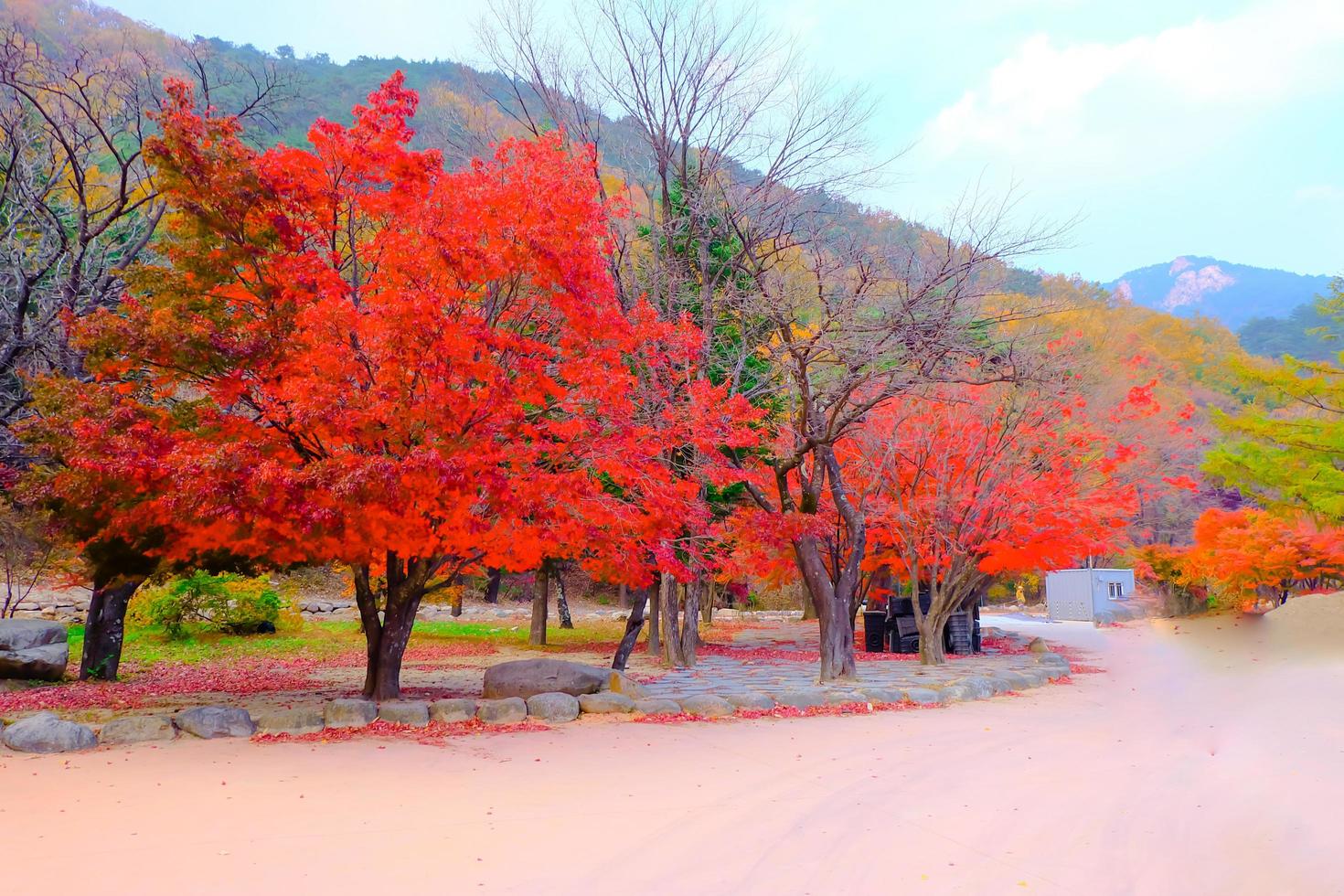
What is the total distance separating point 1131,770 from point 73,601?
76.2 feet

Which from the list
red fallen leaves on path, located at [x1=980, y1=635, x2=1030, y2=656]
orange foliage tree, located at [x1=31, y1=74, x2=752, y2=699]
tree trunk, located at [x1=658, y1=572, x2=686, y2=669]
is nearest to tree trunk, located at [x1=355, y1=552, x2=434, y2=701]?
orange foliage tree, located at [x1=31, y1=74, x2=752, y2=699]

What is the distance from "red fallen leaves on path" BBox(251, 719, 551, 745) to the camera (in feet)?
25.6

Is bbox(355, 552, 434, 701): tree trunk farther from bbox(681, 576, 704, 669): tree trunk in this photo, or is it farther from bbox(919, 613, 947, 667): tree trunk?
bbox(919, 613, 947, 667): tree trunk

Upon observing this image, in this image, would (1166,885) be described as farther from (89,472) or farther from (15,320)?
(15,320)

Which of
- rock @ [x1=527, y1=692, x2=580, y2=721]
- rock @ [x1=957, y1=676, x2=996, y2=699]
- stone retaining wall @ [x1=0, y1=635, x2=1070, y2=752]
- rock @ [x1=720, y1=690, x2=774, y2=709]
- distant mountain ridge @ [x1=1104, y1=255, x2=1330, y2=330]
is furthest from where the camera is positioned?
distant mountain ridge @ [x1=1104, y1=255, x2=1330, y2=330]

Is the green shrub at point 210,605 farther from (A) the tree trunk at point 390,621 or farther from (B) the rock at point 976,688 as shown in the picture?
(B) the rock at point 976,688

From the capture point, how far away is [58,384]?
786 centimetres

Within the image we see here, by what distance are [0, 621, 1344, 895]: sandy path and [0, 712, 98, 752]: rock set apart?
10.2 inches

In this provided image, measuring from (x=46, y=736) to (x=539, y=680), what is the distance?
4.56 metres

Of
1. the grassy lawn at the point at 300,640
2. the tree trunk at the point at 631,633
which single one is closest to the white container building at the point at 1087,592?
the grassy lawn at the point at 300,640

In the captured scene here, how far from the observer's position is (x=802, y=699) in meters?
10.2

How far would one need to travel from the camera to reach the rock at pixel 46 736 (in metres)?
7.07

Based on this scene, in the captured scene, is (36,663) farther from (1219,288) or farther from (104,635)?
(1219,288)

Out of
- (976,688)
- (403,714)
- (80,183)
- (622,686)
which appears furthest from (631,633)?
(80,183)
